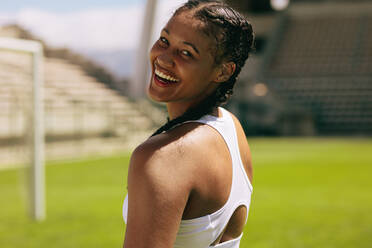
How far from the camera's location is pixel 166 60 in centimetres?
104

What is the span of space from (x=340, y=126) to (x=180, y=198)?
68.1 ft

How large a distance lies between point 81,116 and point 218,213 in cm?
1288

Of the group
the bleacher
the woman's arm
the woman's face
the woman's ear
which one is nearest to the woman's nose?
the woman's face

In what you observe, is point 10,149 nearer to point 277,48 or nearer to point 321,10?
point 277,48

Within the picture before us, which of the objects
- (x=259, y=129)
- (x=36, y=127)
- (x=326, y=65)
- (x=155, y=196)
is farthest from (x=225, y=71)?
(x=326, y=65)

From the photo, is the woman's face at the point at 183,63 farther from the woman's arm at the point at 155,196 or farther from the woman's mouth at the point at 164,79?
the woman's arm at the point at 155,196

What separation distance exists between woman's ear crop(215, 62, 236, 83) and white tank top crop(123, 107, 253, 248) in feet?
0.26

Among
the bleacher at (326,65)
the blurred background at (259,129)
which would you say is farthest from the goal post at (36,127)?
the bleacher at (326,65)

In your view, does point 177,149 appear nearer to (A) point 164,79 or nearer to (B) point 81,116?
(A) point 164,79

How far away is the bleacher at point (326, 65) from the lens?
21.0m

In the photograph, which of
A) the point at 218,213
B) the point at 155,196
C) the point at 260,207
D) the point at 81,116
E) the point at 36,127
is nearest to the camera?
the point at 155,196

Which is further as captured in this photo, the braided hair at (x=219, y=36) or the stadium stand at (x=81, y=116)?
the stadium stand at (x=81, y=116)

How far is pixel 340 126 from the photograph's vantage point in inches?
814

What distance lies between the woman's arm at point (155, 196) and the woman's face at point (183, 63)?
0.20m
